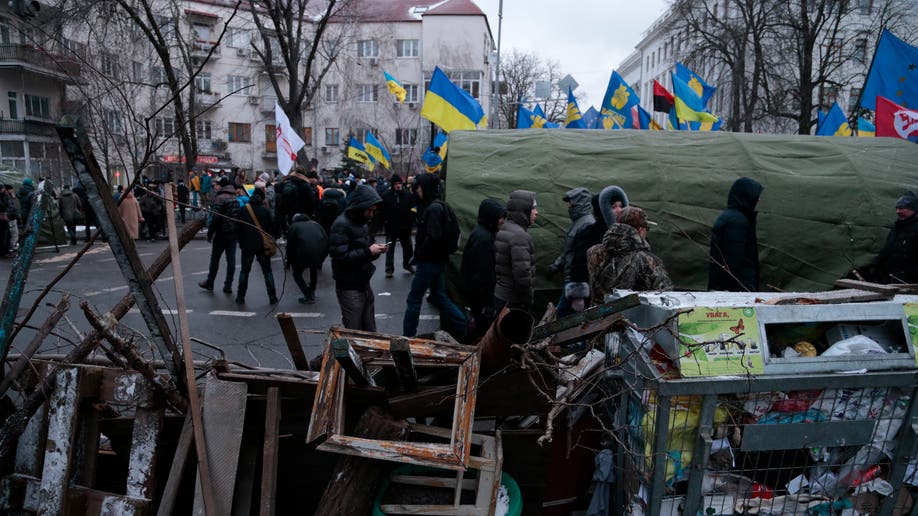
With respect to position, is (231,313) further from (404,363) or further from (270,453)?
(404,363)

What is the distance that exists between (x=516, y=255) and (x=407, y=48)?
44966 mm

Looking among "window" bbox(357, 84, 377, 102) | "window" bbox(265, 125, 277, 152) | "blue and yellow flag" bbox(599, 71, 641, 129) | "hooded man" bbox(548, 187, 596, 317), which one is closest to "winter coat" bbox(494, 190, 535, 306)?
"hooded man" bbox(548, 187, 596, 317)

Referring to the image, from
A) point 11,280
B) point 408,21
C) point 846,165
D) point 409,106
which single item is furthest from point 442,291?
point 408,21

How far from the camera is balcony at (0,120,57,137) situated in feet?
106

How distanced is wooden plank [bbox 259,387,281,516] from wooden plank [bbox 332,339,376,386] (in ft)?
1.15

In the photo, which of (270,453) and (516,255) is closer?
(270,453)

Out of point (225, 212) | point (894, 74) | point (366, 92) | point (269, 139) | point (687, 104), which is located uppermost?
point (366, 92)

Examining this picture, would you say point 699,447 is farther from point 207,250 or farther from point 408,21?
point 408,21

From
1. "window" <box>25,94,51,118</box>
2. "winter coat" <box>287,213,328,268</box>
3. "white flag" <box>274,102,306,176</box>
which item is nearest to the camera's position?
"winter coat" <box>287,213,328,268</box>

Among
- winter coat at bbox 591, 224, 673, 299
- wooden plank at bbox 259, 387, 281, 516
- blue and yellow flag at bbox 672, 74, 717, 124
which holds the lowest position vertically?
wooden plank at bbox 259, 387, 281, 516

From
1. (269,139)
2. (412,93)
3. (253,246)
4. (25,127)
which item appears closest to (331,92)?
(269,139)

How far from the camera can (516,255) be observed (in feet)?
17.8

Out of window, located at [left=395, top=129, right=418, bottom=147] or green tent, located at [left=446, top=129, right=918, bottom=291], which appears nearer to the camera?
green tent, located at [left=446, top=129, right=918, bottom=291]

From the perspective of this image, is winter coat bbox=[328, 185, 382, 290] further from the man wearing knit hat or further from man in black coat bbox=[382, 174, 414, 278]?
man in black coat bbox=[382, 174, 414, 278]
